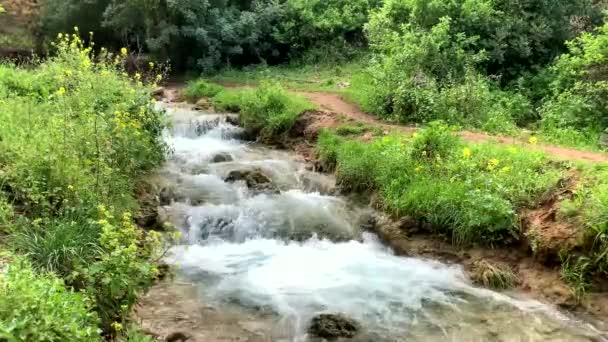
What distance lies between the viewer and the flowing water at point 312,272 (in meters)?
6.11

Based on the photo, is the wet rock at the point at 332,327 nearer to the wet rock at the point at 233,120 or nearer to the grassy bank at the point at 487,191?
the grassy bank at the point at 487,191

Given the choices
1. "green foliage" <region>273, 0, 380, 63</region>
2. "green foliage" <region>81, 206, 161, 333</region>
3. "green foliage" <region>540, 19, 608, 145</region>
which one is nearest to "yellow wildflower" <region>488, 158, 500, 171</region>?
"green foliage" <region>540, 19, 608, 145</region>

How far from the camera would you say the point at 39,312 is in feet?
11.3

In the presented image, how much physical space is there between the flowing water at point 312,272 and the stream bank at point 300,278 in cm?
1

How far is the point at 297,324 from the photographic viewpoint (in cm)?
598

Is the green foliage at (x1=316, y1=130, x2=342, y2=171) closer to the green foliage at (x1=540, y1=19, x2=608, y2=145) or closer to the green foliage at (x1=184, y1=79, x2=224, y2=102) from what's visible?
the green foliage at (x1=540, y1=19, x2=608, y2=145)

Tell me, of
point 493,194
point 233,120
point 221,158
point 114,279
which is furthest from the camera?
point 233,120

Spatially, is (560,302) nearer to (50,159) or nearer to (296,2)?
(50,159)

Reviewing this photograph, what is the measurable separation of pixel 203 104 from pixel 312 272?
9371 mm

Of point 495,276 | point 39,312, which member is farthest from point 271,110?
point 39,312

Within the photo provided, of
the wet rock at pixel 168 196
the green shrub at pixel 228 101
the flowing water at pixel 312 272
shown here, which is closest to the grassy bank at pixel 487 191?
the flowing water at pixel 312 272

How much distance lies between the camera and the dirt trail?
8.73 m

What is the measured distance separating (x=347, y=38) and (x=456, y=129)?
1237 cm

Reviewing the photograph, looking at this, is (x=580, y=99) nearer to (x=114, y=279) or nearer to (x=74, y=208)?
(x=74, y=208)
